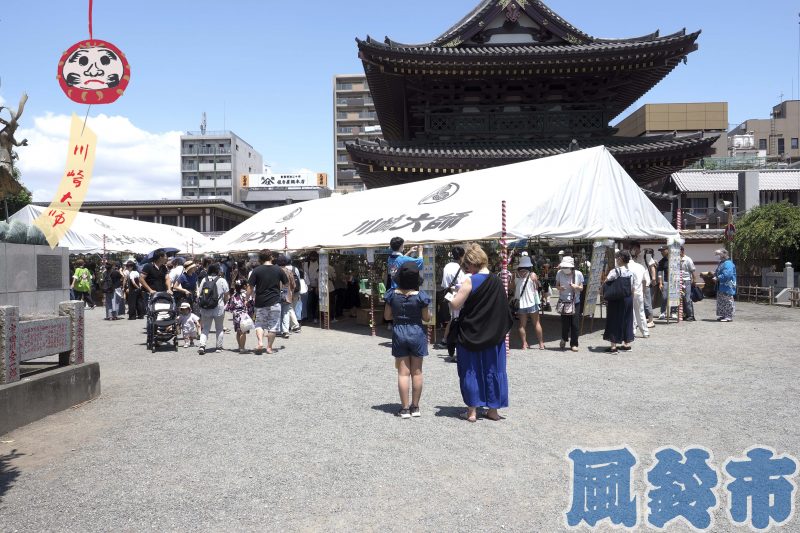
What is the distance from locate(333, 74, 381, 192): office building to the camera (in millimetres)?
78875

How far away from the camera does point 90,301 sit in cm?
2148

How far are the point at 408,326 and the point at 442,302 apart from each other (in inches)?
201

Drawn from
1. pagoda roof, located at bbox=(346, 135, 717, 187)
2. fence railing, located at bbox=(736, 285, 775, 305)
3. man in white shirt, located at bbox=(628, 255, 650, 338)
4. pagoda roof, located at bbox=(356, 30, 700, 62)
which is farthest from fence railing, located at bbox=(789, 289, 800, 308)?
man in white shirt, located at bbox=(628, 255, 650, 338)

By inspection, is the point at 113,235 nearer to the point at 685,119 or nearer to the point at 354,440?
the point at 354,440

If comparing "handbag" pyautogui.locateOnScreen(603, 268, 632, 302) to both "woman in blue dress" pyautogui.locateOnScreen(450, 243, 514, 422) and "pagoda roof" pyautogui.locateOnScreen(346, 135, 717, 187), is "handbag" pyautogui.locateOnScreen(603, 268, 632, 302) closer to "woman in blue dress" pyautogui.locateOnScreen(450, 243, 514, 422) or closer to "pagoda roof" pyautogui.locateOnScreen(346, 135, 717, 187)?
"woman in blue dress" pyautogui.locateOnScreen(450, 243, 514, 422)

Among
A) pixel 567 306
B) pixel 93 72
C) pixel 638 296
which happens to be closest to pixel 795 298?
pixel 638 296

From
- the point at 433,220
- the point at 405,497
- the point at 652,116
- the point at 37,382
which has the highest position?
the point at 652,116

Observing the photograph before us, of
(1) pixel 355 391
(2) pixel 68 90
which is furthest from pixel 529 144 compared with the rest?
(2) pixel 68 90

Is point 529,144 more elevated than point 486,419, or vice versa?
point 529,144

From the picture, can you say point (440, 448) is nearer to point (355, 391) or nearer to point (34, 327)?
point (355, 391)

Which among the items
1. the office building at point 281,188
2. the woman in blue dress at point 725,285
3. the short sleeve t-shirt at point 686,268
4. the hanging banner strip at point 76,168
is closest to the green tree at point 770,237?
→ the woman in blue dress at point 725,285

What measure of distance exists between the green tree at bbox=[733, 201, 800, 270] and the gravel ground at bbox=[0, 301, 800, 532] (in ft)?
Answer: 38.6

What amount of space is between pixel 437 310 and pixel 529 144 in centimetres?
948

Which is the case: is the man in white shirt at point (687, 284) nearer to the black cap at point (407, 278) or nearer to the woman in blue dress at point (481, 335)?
the woman in blue dress at point (481, 335)
